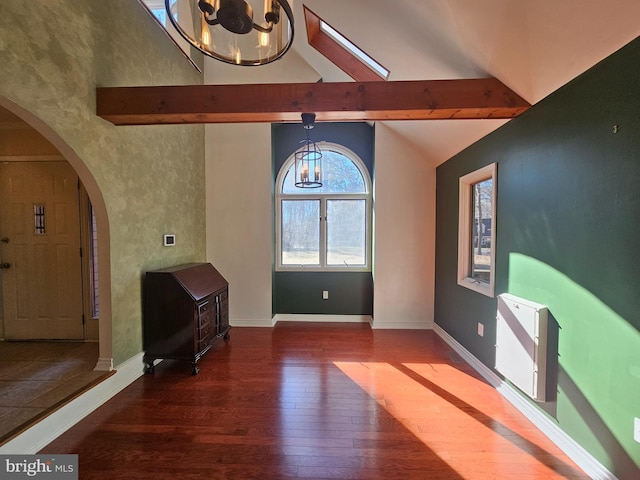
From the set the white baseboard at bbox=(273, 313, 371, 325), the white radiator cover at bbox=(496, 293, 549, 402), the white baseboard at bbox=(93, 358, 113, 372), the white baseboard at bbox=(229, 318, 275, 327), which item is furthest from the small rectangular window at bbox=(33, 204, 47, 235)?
the white radiator cover at bbox=(496, 293, 549, 402)

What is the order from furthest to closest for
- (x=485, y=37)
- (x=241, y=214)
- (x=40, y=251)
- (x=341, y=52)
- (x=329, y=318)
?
(x=329, y=318) → (x=241, y=214) → (x=341, y=52) → (x=40, y=251) → (x=485, y=37)

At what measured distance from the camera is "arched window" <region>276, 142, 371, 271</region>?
4.19 meters

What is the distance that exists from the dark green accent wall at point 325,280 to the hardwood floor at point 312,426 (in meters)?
1.31

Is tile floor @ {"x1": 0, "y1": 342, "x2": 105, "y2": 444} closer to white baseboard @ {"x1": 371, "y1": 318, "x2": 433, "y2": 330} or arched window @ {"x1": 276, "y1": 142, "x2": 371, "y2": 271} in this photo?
arched window @ {"x1": 276, "y1": 142, "x2": 371, "y2": 271}

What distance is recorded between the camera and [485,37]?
1784mm

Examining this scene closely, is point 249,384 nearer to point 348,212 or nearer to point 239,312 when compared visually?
point 239,312

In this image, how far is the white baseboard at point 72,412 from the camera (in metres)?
1.62

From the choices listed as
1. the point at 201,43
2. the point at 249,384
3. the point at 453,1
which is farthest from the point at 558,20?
the point at 249,384

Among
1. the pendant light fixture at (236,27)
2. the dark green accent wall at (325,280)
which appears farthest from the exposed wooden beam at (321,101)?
the dark green accent wall at (325,280)

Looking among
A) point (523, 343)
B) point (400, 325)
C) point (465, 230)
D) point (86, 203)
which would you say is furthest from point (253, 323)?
point (523, 343)

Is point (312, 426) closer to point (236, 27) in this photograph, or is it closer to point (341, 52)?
point (236, 27)

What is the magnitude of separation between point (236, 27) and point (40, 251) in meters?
3.27

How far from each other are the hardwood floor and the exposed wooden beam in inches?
89.7

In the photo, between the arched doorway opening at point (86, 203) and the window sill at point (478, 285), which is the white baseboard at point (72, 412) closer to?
the arched doorway opening at point (86, 203)
